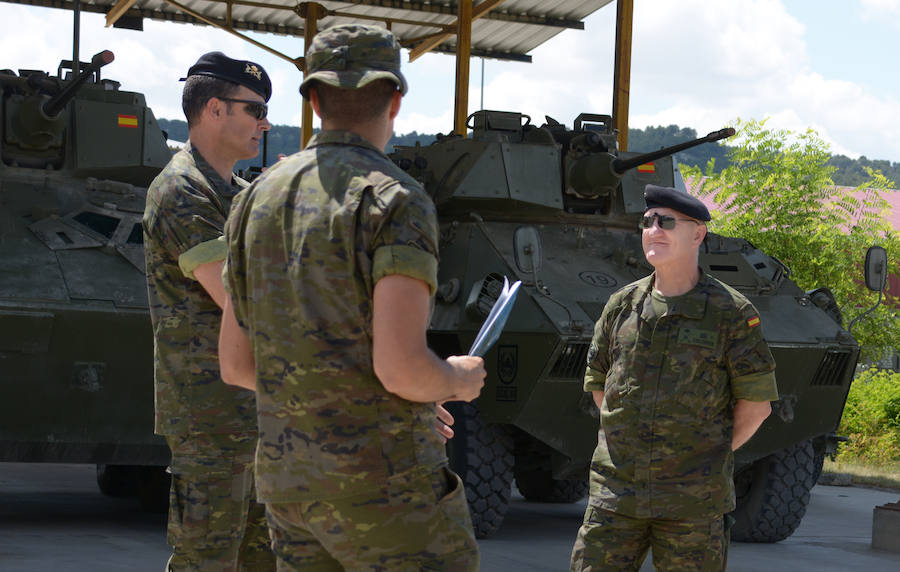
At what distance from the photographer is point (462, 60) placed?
659 inches

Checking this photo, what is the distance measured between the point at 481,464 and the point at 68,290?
2.66 m

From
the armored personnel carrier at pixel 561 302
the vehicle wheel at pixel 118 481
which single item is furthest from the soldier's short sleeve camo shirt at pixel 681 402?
the vehicle wheel at pixel 118 481

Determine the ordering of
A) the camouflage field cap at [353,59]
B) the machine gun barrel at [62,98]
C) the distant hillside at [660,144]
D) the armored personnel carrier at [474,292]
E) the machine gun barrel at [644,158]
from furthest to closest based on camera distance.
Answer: the distant hillside at [660,144]
the machine gun barrel at [644,158]
the machine gun barrel at [62,98]
the armored personnel carrier at [474,292]
the camouflage field cap at [353,59]

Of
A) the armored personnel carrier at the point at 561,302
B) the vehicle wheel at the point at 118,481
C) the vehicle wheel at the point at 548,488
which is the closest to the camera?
the armored personnel carrier at the point at 561,302

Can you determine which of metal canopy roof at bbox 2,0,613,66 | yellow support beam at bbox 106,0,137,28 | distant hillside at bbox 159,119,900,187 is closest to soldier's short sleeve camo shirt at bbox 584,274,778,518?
metal canopy roof at bbox 2,0,613,66

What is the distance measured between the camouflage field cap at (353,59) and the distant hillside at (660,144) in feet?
135

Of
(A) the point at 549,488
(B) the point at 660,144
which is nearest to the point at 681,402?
(A) the point at 549,488

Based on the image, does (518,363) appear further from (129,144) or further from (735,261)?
(129,144)

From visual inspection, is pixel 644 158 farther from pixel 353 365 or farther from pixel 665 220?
pixel 353 365

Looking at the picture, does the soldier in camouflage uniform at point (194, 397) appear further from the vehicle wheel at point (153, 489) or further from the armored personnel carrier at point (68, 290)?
the vehicle wheel at point (153, 489)

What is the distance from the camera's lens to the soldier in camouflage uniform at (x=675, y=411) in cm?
421

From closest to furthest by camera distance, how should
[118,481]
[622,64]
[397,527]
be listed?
[397,527]
[118,481]
[622,64]

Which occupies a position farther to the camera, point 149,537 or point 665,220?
point 149,537

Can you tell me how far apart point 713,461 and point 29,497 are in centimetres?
690
